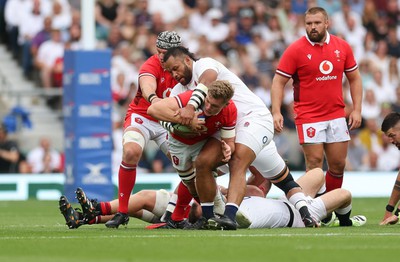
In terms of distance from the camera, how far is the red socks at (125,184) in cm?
1240

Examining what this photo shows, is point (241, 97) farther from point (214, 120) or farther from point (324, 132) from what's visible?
point (324, 132)

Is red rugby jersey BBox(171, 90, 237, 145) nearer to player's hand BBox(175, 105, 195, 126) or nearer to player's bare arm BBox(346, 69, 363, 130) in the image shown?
player's hand BBox(175, 105, 195, 126)

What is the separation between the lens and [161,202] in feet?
41.5

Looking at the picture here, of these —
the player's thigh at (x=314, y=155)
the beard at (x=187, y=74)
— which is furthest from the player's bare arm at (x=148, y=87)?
the player's thigh at (x=314, y=155)

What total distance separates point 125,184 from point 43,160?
10769 millimetres

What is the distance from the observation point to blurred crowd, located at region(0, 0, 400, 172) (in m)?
24.1

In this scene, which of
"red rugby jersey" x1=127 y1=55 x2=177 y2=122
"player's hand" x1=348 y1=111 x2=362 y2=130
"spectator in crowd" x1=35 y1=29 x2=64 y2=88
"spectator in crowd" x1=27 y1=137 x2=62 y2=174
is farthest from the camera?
"spectator in crowd" x1=35 y1=29 x2=64 y2=88

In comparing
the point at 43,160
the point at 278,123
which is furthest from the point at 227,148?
the point at 43,160

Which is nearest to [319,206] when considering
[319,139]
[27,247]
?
[319,139]

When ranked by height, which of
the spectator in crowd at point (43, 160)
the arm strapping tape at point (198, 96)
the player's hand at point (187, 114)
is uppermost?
the arm strapping tape at point (198, 96)

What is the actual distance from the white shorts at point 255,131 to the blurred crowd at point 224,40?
10.9m

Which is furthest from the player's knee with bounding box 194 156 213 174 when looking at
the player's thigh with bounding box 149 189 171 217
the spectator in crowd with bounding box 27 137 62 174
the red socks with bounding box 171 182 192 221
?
the spectator in crowd with bounding box 27 137 62 174

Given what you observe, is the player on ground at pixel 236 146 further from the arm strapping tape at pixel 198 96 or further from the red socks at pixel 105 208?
the red socks at pixel 105 208

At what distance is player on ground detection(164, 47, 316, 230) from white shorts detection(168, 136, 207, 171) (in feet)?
0.46
